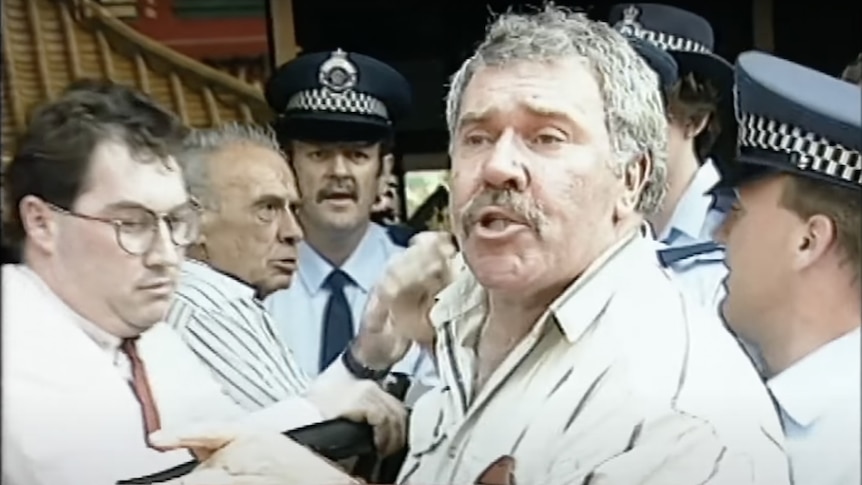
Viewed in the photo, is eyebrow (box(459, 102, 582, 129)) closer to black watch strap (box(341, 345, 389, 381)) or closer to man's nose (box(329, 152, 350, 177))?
man's nose (box(329, 152, 350, 177))

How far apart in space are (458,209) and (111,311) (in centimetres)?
59

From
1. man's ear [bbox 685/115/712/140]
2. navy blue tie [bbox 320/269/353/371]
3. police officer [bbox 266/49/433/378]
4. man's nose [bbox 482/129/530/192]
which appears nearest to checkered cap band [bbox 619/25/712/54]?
man's ear [bbox 685/115/712/140]

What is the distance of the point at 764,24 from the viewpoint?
314 centimetres

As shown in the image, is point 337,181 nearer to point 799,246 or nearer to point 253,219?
point 253,219

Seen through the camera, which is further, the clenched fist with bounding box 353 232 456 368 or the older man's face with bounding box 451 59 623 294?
the clenched fist with bounding box 353 232 456 368

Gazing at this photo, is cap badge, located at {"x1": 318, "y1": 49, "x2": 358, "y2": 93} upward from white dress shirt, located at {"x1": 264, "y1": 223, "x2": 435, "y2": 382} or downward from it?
upward

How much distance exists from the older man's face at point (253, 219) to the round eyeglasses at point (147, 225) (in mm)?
25

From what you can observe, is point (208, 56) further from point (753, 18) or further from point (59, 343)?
point (753, 18)

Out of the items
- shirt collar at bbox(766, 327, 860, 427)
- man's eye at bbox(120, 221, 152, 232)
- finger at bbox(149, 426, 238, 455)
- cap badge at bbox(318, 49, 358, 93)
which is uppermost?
cap badge at bbox(318, 49, 358, 93)

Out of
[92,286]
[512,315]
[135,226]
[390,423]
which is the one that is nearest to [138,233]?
[135,226]

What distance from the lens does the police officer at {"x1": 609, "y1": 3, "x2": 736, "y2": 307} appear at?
123 inches

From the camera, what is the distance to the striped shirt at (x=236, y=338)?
3199mm

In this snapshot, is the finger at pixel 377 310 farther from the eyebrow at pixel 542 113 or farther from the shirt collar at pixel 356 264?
the eyebrow at pixel 542 113

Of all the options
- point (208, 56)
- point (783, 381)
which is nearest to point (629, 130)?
point (783, 381)
